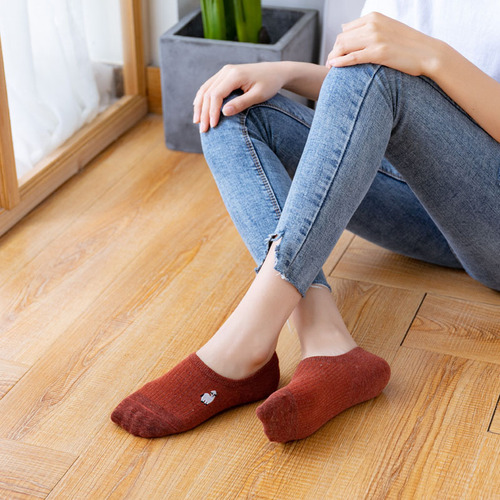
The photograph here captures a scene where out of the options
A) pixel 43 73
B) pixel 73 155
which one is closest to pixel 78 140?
pixel 73 155

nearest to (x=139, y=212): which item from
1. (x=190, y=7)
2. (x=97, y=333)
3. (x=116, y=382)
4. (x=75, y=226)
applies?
(x=75, y=226)

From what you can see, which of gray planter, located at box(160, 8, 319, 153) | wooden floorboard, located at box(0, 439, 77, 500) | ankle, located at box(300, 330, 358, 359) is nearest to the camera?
wooden floorboard, located at box(0, 439, 77, 500)

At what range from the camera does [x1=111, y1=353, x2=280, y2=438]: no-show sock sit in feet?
3.55

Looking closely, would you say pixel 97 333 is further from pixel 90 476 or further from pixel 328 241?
pixel 328 241

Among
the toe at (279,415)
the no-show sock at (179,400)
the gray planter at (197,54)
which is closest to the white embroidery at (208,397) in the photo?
the no-show sock at (179,400)

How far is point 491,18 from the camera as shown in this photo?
1211 millimetres

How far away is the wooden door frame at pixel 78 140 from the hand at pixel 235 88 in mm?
571

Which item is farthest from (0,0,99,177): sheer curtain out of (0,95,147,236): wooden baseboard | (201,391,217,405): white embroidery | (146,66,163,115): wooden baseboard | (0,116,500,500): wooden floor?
(201,391,217,405): white embroidery

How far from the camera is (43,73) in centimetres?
185

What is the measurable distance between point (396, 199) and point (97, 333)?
0.59m

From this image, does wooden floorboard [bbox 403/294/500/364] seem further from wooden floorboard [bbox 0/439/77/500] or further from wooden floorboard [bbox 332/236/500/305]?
wooden floorboard [bbox 0/439/77/500]

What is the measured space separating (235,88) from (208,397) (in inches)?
19.7

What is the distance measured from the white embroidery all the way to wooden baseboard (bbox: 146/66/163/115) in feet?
4.53

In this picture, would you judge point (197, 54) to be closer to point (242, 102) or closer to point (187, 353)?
point (242, 102)
